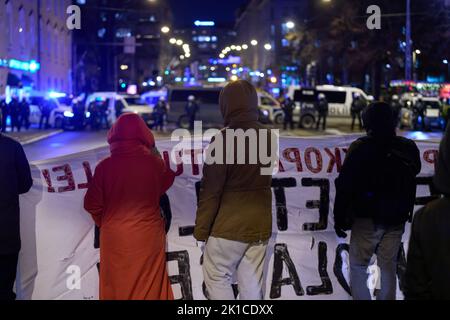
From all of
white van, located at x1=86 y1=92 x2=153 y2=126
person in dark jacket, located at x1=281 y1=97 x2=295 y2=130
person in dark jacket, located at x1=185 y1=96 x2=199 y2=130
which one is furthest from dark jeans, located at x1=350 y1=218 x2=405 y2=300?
white van, located at x1=86 y1=92 x2=153 y2=126

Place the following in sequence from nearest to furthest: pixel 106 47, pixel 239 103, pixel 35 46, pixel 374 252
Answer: pixel 239 103 → pixel 374 252 → pixel 35 46 → pixel 106 47

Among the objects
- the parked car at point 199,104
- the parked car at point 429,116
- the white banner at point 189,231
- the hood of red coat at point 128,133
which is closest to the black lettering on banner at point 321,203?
the white banner at point 189,231

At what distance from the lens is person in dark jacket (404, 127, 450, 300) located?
9.41 ft

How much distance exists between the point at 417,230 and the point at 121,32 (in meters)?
113

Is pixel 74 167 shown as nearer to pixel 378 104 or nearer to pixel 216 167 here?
pixel 216 167

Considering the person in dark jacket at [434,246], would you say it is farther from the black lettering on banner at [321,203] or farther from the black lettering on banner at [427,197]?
the black lettering on banner at [427,197]

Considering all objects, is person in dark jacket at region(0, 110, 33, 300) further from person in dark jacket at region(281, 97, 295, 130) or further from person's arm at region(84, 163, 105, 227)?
person in dark jacket at region(281, 97, 295, 130)

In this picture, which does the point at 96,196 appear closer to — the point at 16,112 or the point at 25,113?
the point at 16,112

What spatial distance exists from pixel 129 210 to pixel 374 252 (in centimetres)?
177

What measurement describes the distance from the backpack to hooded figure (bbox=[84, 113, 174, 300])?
1.43m

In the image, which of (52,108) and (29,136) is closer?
(29,136)

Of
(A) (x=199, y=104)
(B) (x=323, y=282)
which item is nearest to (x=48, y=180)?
(B) (x=323, y=282)

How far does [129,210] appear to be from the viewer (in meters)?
4.57
